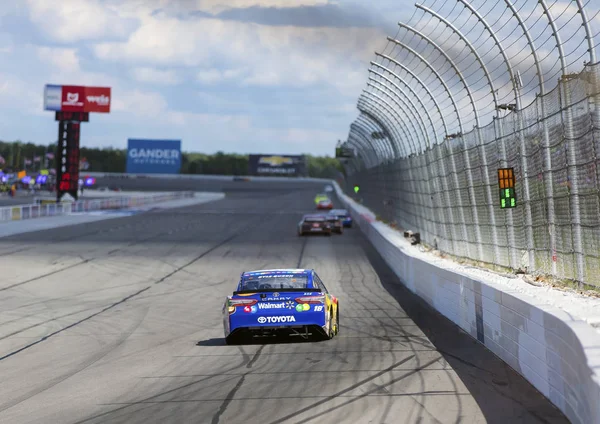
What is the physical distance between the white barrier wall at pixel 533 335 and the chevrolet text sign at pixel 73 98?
56393 mm

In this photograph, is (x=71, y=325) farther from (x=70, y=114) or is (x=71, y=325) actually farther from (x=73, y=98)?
(x=73, y=98)

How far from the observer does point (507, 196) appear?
14.3m

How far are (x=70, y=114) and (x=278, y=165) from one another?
84839 mm

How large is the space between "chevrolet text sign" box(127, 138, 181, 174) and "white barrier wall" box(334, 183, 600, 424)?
82757mm

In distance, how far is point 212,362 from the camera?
11.3 meters

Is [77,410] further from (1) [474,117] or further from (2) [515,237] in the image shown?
(1) [474,117]

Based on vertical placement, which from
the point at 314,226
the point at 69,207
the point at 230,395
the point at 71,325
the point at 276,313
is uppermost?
the point at 69,207

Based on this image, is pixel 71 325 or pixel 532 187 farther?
pixel 71 325

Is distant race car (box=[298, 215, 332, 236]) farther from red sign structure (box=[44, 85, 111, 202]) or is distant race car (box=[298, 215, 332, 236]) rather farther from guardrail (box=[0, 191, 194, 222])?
red sign structure (box=[44, 85, 111, 202])

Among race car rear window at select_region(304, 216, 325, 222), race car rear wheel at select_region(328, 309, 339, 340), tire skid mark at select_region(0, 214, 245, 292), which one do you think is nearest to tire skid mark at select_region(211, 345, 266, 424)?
race car rear wheel at select_region(328, 309, 339, 340)

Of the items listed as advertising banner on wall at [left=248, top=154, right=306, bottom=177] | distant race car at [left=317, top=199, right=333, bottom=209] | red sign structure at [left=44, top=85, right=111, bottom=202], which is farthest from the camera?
advertising banner on wall at [left=248, top=154, right=306, bottom=177]

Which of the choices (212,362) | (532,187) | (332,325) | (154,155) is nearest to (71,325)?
(332,325)

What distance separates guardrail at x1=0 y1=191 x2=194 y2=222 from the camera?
1837 inches

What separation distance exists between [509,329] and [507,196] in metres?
4.27
